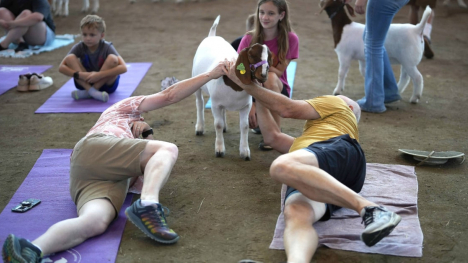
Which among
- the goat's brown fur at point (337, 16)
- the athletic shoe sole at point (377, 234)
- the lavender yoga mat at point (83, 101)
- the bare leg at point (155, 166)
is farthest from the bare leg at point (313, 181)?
the goat's brown fur at point (337, 16)

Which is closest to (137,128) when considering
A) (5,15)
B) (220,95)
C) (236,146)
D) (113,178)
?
(113,178)

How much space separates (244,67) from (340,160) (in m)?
0.79

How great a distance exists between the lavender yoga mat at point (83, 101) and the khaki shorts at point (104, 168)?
6.07ft

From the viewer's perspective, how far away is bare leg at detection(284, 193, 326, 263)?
6.81 feet

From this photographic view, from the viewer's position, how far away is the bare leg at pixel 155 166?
7.82 feet

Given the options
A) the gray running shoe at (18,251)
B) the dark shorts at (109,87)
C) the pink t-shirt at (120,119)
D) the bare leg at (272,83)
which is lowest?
the dark shorts at (109,87)

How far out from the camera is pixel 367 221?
2.14m

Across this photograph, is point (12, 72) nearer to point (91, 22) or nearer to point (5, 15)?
point (5, 15)

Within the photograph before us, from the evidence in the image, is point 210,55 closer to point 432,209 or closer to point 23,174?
point 23,174

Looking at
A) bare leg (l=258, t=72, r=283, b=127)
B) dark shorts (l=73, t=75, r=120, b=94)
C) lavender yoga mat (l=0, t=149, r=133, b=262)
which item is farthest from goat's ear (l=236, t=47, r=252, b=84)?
dark shorts (l=73, t=75, r=120, b=94)

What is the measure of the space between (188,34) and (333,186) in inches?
227

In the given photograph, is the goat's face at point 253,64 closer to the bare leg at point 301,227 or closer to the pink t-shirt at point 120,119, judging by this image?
the pink t-shirt at point 120,119

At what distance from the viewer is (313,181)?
2.24m

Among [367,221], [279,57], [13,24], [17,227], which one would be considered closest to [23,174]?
[17,227]
